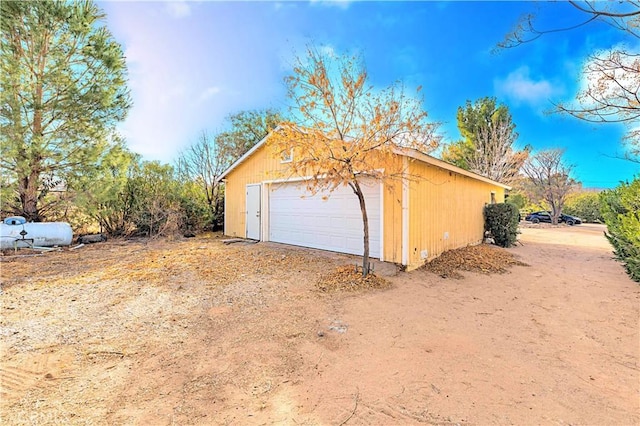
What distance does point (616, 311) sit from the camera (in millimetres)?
4398

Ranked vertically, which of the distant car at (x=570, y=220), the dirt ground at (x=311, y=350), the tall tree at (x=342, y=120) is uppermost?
the tall tree at (x=342, y=120)

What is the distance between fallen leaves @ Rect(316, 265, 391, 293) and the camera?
17.0ft

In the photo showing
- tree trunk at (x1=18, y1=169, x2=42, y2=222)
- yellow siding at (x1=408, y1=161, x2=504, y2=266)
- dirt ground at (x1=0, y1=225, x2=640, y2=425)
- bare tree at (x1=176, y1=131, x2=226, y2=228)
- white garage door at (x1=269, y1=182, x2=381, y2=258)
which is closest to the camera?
dirt ground at (x1=0, y1=225, x2=640, y2=425)

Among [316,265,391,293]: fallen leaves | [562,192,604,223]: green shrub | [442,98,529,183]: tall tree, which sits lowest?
[316,265,391,293]: fallen leaves

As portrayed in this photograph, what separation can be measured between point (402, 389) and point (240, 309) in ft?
8.46

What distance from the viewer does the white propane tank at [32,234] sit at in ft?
26.6

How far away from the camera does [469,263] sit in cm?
707

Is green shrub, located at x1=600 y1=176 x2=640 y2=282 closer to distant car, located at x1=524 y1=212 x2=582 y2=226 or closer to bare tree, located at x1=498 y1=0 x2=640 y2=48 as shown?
bare tree, located at x1=498 y1=0 x2=640 y2=48

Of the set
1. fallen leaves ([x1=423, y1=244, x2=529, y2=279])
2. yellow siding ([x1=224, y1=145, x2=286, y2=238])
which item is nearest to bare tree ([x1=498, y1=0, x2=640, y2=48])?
fallen leaves ([x1=423, y1=244, x2=529, y2=279])

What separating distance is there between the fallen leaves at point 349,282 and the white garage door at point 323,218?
1.65 m

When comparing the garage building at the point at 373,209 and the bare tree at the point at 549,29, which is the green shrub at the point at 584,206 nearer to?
the garage building at the point at 373,209

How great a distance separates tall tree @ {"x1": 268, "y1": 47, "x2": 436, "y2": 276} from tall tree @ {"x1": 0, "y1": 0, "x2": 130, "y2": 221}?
8.87m

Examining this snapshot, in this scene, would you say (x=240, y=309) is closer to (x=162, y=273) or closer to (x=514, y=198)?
(x=162, y=273)

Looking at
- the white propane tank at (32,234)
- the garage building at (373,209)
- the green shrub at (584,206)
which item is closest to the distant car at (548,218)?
the green shrub at (584,206)
